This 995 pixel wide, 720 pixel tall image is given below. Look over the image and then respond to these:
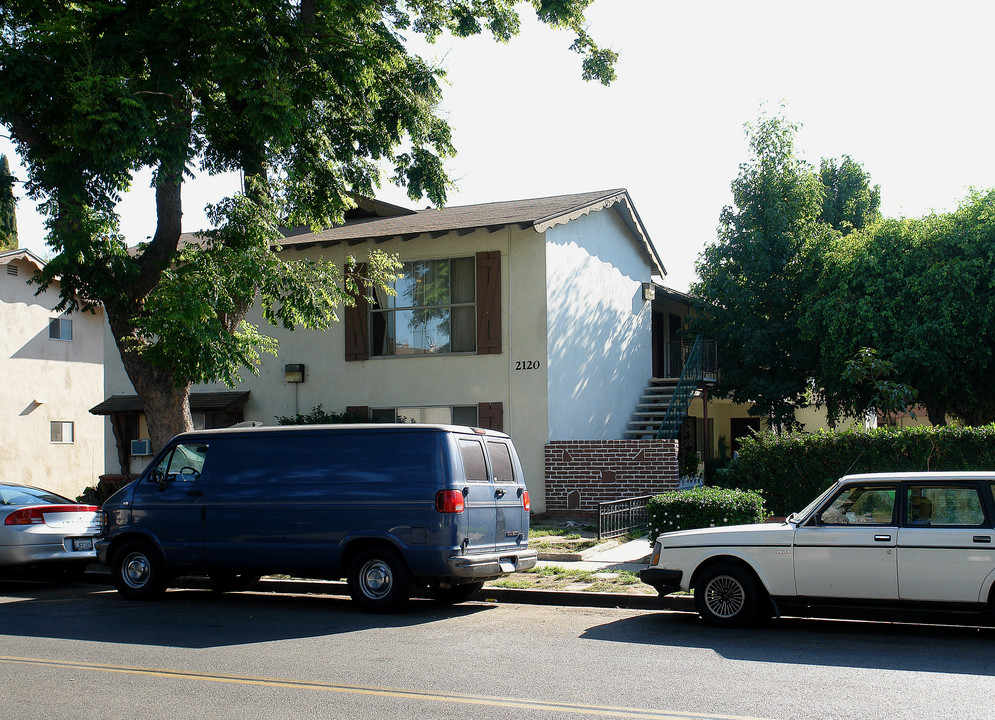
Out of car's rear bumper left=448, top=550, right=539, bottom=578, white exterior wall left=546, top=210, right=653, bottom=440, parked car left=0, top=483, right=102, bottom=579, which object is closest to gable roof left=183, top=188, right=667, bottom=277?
white exterior wall left=546, top=210, right=653, bottom=440

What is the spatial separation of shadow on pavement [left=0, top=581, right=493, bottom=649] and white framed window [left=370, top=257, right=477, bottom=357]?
9.09m

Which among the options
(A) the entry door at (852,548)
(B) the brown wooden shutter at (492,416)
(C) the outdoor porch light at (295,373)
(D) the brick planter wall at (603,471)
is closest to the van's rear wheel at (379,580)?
(A) the entry door at (852,548)

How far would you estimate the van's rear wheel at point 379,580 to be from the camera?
9.83 meters

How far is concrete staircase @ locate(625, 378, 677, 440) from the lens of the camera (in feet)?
71.8

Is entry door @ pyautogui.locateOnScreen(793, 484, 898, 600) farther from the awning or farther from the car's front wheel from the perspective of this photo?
the awning

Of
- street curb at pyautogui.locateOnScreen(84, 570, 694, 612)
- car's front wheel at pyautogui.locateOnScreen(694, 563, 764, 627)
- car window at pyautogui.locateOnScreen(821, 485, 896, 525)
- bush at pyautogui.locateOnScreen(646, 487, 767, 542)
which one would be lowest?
street curb at pyautogui.locateOnScreen(84, 570, 694, 612)

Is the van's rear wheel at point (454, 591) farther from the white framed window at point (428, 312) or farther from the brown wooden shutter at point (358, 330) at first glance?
the brown wooden shutter at point (358, 330)

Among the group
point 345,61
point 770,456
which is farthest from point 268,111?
point 770,456

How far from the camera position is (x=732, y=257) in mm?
24594

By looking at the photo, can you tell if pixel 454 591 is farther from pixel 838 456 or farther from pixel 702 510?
pixel 838 456

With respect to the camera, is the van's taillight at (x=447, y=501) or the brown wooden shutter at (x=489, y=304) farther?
the brown wooden shutter at (x=489, y=304)

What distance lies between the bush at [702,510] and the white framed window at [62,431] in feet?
85.9

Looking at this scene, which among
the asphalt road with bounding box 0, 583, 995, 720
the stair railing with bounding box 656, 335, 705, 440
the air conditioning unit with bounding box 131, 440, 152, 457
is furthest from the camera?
the air conditioning unit with bounding box 131, 440, 152, 457

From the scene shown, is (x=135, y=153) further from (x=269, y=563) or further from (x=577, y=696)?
(x=577, y=696)
